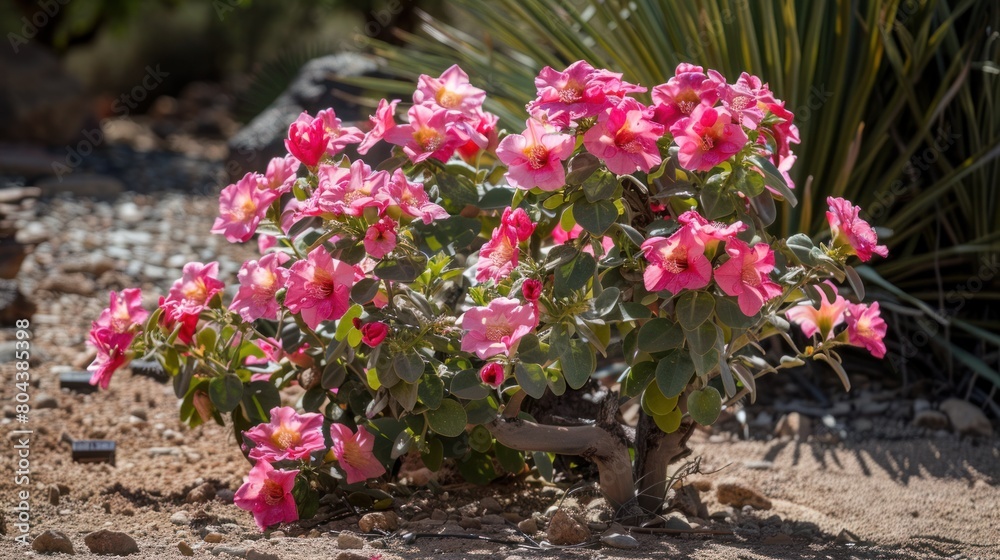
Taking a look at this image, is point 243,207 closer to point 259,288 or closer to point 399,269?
point 259,288

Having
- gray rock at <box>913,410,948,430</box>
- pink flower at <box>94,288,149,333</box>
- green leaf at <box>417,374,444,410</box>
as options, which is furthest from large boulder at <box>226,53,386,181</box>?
green leaf at <box>417,374,444,410</box>

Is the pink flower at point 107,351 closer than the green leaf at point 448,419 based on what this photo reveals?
No

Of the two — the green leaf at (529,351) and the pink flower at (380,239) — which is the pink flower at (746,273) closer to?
the green leaf at (529,351)

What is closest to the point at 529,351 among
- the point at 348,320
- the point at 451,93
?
the point at 348,320

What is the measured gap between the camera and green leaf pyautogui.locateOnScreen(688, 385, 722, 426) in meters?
1.81

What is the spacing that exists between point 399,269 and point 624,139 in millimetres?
448

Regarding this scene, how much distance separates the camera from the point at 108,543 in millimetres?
1732

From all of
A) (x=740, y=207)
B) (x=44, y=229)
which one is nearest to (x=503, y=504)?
(x=740, y=207)

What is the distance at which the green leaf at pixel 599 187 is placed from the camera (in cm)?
173

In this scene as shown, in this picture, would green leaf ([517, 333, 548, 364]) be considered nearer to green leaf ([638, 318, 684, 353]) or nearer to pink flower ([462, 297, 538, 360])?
pink flower ([462, 297, 538, 360])

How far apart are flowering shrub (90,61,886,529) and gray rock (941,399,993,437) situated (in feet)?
3.86

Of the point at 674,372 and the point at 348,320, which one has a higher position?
the point at 348,320

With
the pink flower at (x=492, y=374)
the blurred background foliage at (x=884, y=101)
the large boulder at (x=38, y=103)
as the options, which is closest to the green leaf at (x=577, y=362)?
the pink flower at (x=492, y=374)

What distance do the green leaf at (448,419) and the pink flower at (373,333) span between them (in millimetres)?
215
